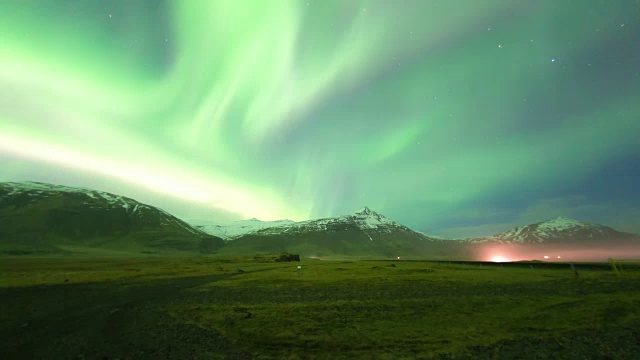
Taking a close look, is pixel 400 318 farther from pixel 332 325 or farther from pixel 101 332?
pixel 101 332

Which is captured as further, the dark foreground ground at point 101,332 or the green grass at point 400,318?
the green grass at point 400,318

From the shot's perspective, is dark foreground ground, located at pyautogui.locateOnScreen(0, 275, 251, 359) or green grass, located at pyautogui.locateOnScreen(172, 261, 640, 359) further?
green grass, located at pyautogui.locateOnScreen(172, 261, 640, 359)

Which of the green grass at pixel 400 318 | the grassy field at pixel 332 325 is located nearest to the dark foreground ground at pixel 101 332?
the grassy field at pixel 332 325

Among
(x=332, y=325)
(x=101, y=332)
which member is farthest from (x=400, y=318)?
(x=101, y=332)

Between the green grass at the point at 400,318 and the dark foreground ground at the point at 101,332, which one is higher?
the green grass at the point at 400,318

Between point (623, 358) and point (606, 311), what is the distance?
48.0 feet

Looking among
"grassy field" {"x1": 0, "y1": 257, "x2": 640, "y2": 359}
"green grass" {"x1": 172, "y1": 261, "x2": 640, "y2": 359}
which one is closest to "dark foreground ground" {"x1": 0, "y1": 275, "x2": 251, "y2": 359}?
"grassy field" {"x1": 0, "y1": 257, "x2": 640, "y2": 359}

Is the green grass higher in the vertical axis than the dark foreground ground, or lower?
higher

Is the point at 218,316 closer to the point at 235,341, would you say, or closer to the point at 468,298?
the point at 235,341

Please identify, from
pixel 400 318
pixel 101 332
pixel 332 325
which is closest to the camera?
pixel 101 332

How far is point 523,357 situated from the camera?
17312mm

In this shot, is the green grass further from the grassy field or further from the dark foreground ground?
the dark foreground ground

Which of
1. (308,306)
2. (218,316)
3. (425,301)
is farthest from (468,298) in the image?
(218,316)

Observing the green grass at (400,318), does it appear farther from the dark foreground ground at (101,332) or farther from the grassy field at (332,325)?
the dark foreground ground at (101,332)
